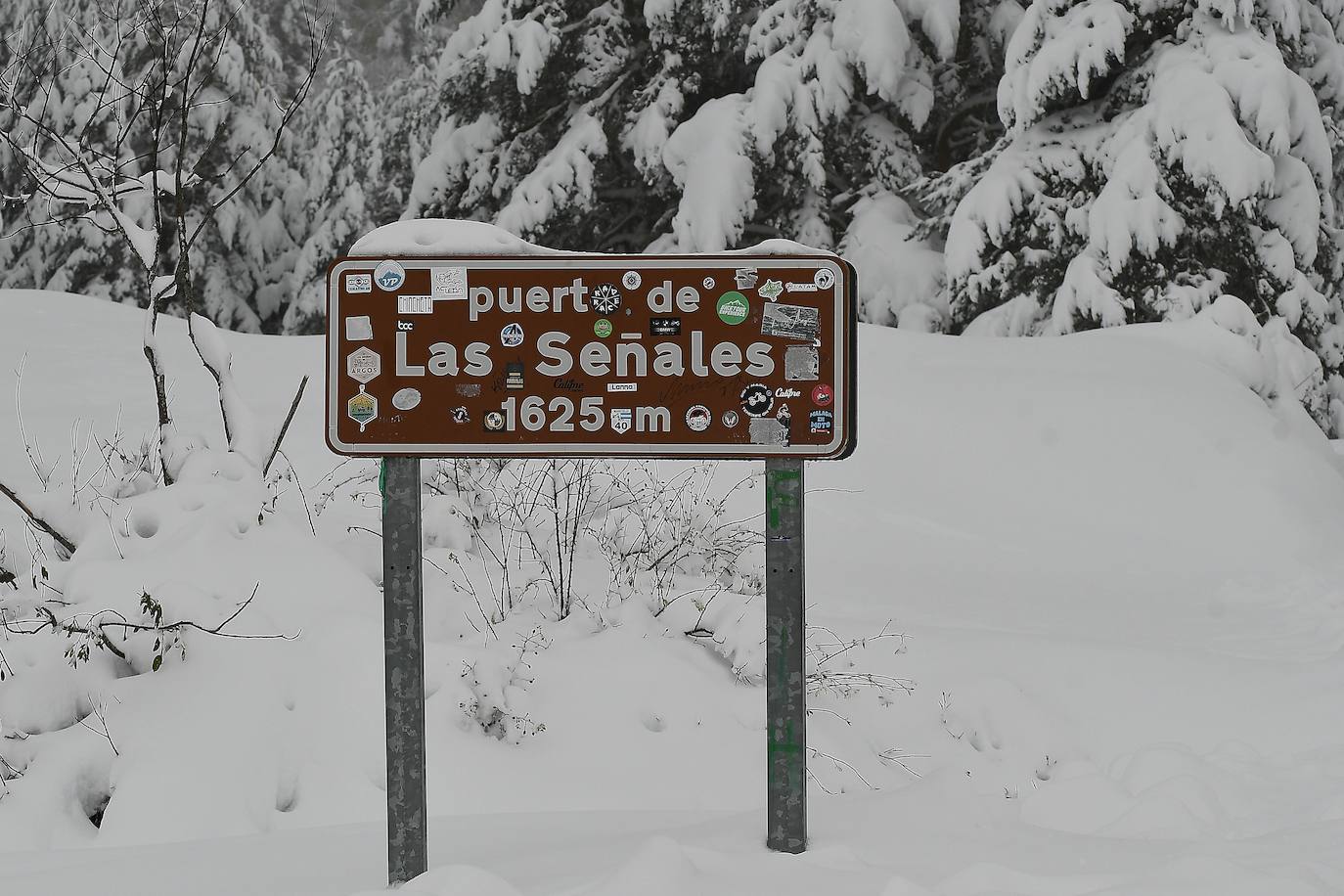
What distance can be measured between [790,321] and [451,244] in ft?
2.45

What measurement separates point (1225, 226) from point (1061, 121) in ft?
6.29

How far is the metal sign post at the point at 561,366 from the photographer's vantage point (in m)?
2.56

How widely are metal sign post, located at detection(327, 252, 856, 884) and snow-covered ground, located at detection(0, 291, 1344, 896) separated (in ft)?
2.63

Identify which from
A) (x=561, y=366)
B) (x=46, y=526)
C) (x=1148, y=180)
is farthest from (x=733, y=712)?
(x=1148, y=180)

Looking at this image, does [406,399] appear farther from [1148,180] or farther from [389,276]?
[1148,180]

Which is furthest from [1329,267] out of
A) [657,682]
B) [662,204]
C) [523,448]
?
[523,448]

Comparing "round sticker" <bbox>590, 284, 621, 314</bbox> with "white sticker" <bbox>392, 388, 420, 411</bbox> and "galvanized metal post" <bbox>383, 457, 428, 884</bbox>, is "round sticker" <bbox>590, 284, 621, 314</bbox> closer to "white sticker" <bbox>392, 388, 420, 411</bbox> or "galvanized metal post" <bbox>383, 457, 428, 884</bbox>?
"white sticker" <bbox>392, 388, 420, 411</bbox>

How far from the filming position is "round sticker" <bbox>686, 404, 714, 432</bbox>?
8.41 ft

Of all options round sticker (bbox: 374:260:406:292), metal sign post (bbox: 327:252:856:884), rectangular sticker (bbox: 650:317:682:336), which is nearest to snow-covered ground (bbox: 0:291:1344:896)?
metal sign post (bbox: 327:252:856:884)

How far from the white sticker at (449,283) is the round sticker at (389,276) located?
2.6 inches

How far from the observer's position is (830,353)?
8.42ft

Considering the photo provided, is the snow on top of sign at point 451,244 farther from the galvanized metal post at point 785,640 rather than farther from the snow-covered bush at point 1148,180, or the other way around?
the snow-covered bush at point 1148,180

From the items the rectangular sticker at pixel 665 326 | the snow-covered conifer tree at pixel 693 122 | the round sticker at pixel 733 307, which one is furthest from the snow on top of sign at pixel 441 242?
the snow-covered conifer tree at pixel 693 122

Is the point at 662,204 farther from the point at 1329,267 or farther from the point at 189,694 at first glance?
the point at 189,694
